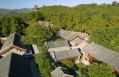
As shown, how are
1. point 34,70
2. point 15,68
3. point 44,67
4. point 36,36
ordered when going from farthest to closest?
point 36,36 → point 34,70 → point 44,67 → point 15,68

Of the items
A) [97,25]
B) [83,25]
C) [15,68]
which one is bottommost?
[15,68]

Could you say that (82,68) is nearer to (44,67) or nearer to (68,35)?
(44,67)

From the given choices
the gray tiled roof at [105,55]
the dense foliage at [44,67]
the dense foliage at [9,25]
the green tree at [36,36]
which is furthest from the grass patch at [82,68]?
the dense foliage at [9,25]

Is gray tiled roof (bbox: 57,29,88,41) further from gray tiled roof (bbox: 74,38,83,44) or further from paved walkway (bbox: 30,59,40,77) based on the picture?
paved walkway (bbox: 30,59,40,77)

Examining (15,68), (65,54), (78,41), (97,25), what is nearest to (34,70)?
(15,68)

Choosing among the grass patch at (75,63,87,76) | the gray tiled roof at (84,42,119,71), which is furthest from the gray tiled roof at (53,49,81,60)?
the gray tiled roof at (84,42,119,71)

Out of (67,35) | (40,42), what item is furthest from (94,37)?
(40,42)

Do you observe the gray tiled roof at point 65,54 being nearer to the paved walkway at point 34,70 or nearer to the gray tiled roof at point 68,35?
the paved walkway at point 34,70

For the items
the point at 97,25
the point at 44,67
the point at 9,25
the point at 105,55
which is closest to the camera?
the point at 44,67

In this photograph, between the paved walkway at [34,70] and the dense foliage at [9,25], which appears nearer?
the paved walkway at [34,70]
